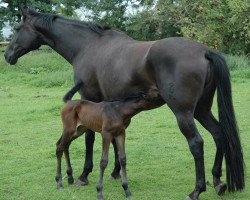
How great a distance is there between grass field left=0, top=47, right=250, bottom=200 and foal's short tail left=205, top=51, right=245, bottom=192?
0.22 metres

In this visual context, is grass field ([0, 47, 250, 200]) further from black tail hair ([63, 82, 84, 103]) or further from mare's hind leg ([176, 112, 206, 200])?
black tail hair ([63, 82, 84, 103])

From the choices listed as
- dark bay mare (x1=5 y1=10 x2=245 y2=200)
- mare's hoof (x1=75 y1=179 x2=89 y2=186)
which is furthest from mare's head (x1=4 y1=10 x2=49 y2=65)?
mare's hoof (x1=75 y1=179 x2=89 y2=186)

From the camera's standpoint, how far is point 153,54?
17.2 feet

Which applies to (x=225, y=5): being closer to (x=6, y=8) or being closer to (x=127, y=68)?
(x=127, y=68)

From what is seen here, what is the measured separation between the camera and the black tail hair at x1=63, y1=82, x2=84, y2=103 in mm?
5891

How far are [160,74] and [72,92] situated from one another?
1.26 meters

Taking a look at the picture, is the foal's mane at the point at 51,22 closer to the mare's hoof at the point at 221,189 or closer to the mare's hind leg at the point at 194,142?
the mare's hind leg at the point at 194,142

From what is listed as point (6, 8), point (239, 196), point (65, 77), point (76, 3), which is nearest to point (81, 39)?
point (239, 196)

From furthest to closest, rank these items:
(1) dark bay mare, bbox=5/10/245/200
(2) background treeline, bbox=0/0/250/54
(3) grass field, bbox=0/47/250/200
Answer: (2) background treeline, bbox=0/0/250/54 < (3) grass field, bbox=0/47/250/200 < (1) dark bay mare, bbox=5/10/245/200

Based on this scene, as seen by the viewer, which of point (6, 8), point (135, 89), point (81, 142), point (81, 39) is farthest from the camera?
point (6, 8)

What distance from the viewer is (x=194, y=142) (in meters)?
5.14

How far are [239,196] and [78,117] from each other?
203 cm

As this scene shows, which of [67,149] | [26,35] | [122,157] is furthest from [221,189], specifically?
[26,35]

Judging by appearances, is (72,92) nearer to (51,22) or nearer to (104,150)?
(104,150)
